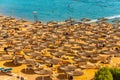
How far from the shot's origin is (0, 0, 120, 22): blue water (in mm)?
61312

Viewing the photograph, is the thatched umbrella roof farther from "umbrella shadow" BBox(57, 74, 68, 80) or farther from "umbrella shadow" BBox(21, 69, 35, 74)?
"umbrella shadow" BBox(21, 69, 35, 74)

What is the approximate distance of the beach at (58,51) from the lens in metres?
25.5

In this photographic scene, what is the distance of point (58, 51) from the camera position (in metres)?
30.1

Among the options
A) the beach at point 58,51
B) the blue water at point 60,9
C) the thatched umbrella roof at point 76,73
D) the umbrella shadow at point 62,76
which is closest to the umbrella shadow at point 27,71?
the beach at point 58,51

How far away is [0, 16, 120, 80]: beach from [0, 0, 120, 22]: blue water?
19.0 m

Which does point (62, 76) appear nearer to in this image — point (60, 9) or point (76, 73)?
point (76, 73)

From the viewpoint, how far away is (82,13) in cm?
6353

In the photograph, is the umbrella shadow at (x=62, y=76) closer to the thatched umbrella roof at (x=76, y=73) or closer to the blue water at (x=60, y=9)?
the thatched umbrella roof at (x=76, y=73)

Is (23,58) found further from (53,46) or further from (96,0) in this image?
(96,0)

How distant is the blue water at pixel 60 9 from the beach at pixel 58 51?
62.3 feet

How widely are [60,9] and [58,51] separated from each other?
39652mm

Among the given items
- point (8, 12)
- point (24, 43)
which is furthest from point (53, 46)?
point (8, 12)

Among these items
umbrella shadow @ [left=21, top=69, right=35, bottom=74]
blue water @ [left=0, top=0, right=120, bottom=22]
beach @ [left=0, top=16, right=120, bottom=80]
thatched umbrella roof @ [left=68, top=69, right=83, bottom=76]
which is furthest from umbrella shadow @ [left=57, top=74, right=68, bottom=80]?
blue water @ [left=0, top=0, right=120, bottom=22]

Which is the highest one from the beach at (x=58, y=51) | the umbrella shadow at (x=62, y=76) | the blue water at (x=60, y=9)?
the blue water at (x=60, y=9)
